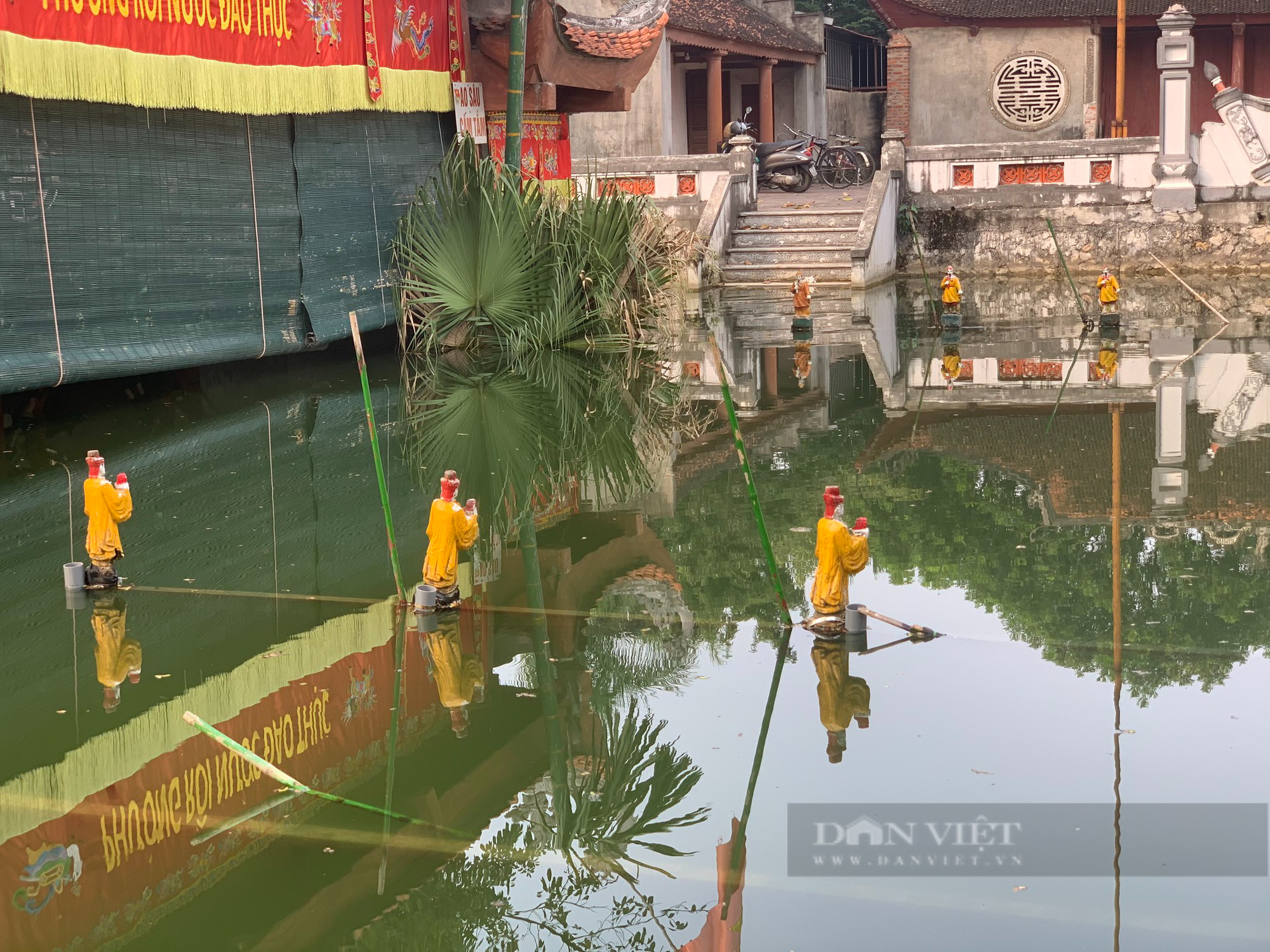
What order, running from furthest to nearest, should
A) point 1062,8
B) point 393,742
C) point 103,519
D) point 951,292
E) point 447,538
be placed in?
1. point 1062,8
2. point 951,292
3. point 103,519
4. point 447,538
5. point 393,742

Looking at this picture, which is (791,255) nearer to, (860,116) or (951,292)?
(951,292)

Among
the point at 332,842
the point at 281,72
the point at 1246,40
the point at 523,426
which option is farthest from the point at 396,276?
the point at 1246,40

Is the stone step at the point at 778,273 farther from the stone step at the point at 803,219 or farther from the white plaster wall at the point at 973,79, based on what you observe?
the white plaster wall at the point at 973,79

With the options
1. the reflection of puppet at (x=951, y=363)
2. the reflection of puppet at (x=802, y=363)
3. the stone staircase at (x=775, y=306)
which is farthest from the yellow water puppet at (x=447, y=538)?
the stone staircase at (x=775, y=306)

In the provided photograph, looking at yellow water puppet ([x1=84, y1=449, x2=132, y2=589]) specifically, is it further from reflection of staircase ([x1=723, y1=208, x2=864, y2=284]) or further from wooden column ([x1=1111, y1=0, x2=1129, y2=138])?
wooden column ([x1=1111, y1=0, x2=1129, y2=138])

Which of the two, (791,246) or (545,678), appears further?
(791,246)

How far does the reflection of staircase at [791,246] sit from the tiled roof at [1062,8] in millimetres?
6859

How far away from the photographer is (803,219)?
72.1 ft

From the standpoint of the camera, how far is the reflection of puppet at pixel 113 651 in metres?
5.66

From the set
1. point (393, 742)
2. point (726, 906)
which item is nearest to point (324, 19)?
point (393, 742)

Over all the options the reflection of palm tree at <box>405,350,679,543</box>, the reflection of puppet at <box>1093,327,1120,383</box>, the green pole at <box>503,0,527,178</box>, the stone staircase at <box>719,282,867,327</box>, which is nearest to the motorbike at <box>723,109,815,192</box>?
the stone staircase at <box>719,282,867,327</box>

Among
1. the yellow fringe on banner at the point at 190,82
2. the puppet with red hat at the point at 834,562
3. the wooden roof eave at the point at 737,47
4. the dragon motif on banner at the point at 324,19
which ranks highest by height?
the wooden roof eave at the point at 737,47

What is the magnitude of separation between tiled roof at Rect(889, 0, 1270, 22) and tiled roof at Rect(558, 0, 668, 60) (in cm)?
1110

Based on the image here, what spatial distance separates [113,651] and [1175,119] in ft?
62.6
